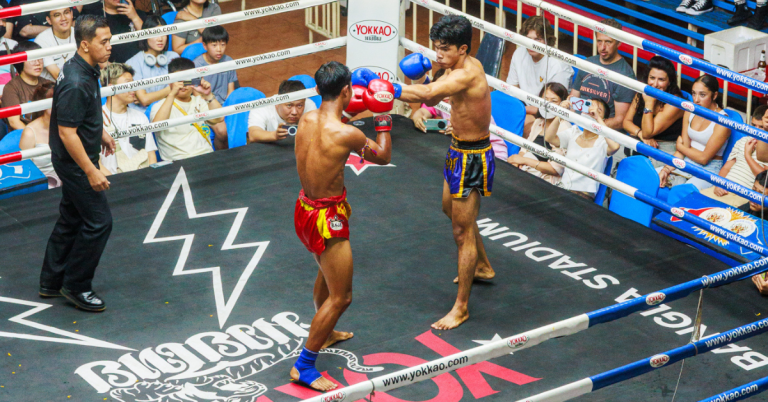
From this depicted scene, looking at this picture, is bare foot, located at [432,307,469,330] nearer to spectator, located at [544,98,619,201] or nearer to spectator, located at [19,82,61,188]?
spectator, located at [544,98,619,201]

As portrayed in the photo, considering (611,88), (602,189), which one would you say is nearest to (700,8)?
Answer: (611,88)

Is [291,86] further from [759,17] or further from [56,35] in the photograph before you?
[759,17]

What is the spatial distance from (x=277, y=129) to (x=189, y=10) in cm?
242

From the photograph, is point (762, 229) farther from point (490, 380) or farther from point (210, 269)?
point (210, 269)

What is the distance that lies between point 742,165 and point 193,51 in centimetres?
434

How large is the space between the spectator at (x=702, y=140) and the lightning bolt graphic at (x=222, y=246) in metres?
2.62

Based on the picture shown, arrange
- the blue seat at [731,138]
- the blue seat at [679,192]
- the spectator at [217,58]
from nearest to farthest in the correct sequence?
the blue seat at [679,192] < the blue seat at [731,138] < the spectator at [217,58]

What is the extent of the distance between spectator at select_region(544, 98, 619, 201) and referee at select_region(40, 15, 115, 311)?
114 inches

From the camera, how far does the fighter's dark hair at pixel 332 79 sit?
12.4 ft

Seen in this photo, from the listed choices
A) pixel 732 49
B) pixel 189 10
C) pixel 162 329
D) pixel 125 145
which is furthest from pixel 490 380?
pixel 189 10

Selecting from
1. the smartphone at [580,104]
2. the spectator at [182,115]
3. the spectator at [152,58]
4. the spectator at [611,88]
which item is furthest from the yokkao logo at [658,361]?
the spectator at [152,58]

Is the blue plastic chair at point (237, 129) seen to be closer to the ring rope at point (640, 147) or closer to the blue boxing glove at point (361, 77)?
the ring rope at point (640, 147)

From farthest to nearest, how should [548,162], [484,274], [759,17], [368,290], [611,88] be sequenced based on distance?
[759,17], [611,88], [548,162], [484,274], [368,290]

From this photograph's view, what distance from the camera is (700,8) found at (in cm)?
855
